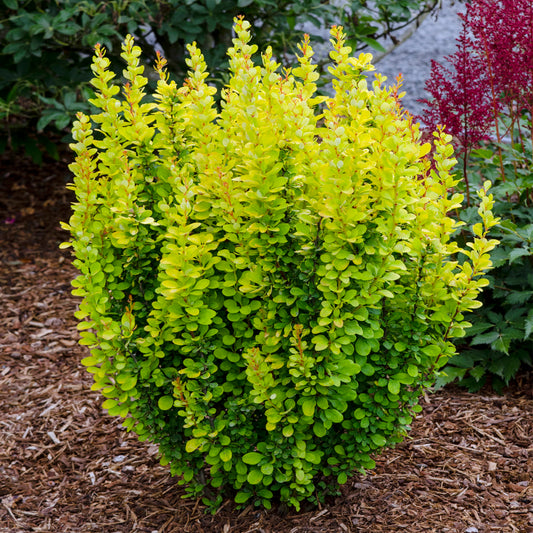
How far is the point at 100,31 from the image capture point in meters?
3.84

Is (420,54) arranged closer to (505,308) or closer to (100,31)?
(100,31)

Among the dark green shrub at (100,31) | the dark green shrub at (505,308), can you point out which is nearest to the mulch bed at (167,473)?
the dark green shrub at (505,308)

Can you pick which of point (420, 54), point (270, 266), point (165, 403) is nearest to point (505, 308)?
point (270, 266)

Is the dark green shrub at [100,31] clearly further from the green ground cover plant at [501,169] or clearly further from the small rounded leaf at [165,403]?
the small rounded leaf at [165,403]

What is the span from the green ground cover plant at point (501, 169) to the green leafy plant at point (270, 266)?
3.10 ft

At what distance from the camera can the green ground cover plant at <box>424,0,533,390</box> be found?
2.99m

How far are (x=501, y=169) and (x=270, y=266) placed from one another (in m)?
1.84

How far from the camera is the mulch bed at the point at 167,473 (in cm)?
242

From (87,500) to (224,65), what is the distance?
9.07ft

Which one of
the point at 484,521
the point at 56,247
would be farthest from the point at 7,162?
A: the point at 484,521

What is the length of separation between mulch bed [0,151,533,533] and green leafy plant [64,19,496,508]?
0.86ft

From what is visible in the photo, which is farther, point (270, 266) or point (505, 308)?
point (505, 308)

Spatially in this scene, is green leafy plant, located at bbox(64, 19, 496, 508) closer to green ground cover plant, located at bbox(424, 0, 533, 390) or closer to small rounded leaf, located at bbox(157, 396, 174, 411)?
small rounded leaf, located at bbox(157, 396, 174, 411)

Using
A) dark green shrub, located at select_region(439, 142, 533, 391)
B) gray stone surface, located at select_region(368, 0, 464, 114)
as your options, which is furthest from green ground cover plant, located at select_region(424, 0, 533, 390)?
gray stone surface, located at select_region(368, 0, 464, 114)
